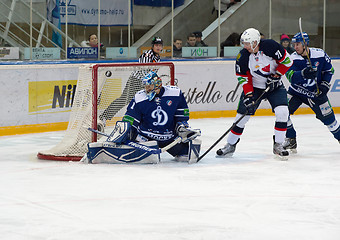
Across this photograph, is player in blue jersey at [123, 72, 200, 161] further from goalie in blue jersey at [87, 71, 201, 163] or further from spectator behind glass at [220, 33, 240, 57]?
spectator behind glass at [220, 33, 240, 57]

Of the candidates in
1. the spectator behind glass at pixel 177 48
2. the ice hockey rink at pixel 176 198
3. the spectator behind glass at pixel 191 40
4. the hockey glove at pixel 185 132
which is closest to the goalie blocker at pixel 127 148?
the hockey glove at pixel 185 132

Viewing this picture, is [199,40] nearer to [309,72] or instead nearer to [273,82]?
[309,72]

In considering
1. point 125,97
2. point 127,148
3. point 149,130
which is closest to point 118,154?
point 127,148

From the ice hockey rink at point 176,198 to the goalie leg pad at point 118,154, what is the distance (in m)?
0.09

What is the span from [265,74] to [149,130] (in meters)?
1.11

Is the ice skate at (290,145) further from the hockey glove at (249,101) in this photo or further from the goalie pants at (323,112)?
the hockey glove at (249,101)

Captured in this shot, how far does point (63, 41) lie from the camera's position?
28.5 feet

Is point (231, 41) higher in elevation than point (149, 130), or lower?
higher

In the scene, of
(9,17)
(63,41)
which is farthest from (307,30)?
(9,17)

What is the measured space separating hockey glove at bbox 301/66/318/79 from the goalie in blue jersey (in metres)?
1.22

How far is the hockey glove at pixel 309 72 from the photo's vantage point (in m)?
6.24

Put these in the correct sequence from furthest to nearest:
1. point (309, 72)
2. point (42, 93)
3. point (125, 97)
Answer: point (42, 93) < point (125, 97) < point (309, 72)

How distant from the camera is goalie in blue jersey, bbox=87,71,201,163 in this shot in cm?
568

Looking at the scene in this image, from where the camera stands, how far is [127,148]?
569cm
